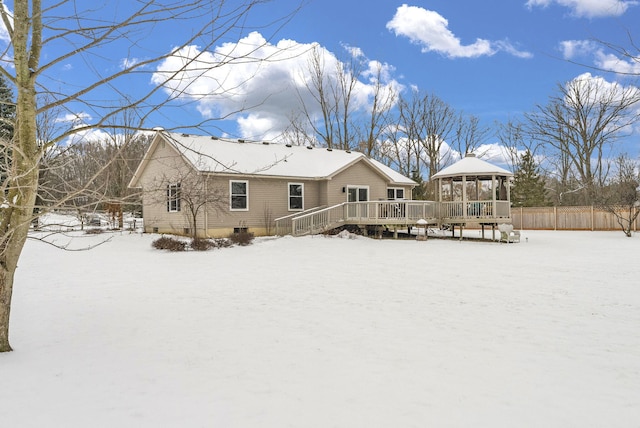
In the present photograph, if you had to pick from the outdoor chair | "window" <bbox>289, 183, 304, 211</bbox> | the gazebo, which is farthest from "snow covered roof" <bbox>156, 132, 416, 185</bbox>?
the outdoor chair

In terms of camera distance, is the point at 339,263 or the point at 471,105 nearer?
the point at 339,263

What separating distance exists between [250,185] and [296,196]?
8.26 feet

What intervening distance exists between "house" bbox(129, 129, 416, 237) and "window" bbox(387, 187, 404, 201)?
897mm

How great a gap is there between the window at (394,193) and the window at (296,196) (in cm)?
629

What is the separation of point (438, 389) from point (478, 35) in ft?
69.5

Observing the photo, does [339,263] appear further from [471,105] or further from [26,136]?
[471,105]

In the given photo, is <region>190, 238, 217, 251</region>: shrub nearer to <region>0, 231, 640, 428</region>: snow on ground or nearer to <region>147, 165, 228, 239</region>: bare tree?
<region>147, 165, 228, 239</region>: bare tree

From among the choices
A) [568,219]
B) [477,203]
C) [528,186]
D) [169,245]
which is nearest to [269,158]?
[169,245]

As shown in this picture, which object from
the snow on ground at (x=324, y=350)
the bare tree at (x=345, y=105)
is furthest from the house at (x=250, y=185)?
the bare tree at (x=345, y=105)

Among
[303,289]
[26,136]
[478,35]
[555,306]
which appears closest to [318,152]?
[478,35]

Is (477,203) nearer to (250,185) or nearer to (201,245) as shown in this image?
(250,185)

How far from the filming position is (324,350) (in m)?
4.62

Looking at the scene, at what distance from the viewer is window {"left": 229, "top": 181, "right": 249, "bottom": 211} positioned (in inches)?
739

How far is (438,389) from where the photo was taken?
3596 millimetres
